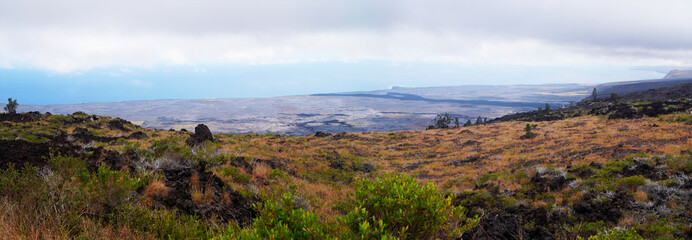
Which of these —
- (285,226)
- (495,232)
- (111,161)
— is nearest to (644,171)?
(495,232)

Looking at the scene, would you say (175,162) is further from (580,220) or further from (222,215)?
(580,220)

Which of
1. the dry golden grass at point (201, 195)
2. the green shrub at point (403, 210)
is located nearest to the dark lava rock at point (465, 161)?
the dry golden grass at point (201, 195)

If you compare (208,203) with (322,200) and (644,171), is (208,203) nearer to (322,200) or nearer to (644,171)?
(322,200)

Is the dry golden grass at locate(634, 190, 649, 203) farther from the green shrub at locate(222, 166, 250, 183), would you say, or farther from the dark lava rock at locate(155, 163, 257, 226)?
the green shrub at locate(222, 166, 250, 183)

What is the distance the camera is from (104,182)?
16.7 ft

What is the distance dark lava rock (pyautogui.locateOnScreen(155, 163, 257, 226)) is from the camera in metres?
5.61

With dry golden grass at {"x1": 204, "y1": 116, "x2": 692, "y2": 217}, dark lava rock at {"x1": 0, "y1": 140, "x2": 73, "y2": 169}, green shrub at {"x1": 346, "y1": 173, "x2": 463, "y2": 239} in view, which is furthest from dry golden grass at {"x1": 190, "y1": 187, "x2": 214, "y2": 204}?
green shrub at {"x1": 346, "y1": 173, "x2": 463, "y2": 239}

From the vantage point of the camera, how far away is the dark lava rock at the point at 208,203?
221 inches

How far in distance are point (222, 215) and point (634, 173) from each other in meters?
11.5

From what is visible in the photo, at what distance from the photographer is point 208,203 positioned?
19.9ft

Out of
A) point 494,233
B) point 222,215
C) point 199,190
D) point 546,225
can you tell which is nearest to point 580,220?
point 546,225

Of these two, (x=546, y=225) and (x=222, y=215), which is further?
(x=546, y=225)

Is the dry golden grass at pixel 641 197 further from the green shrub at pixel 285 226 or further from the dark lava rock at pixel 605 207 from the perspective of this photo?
the green shrub at pixel 285 226

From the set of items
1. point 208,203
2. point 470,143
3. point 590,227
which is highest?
point 208,203
